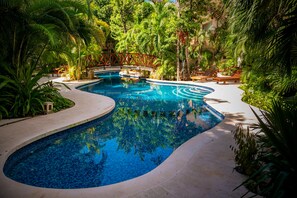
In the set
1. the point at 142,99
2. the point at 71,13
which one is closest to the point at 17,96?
the point at 71,13

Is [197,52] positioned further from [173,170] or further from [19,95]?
[173,170]

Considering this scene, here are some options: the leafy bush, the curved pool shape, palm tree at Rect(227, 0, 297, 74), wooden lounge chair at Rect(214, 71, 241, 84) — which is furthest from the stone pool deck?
wooden lounge chair at Rect(214, 71, 241, 84)

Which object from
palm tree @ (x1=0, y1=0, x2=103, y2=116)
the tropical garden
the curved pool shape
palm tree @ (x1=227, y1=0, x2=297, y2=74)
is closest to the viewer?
the tropical garden

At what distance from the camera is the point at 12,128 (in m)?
6.76

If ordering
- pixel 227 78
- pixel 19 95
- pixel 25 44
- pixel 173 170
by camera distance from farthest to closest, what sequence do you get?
pixel 227 78
pixel 25 44
pixel 19 95
pixel 173 170

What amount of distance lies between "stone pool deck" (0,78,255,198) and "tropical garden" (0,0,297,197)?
407mm

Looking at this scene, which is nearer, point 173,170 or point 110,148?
point 173,170

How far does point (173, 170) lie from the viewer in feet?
14.1

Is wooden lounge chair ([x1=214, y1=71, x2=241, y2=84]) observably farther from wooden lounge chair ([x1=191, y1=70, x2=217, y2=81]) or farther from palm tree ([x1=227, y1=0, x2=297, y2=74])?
palm tree ([x1=227, y1=0, x2=297, y2=74])

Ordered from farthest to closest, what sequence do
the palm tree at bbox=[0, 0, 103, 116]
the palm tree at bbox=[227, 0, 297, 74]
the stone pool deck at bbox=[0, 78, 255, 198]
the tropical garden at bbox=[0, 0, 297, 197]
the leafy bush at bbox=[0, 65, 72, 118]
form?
the leafy bush at bbox=[0, 65, 72, 118], the palm tree at bbox=[0, 0, 103, 116], the stone pool deck at bbox=[0, 78, 255, 198], the palm tree at bbox=[227, 0, 297, 74], the tropical garden at bbox=[0, 0, 297, 197]

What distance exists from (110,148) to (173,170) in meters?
2.66

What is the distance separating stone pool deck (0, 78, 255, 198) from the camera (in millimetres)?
3611

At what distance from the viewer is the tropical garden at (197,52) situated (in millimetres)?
3014

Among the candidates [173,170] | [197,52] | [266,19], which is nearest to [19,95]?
[173,170]
